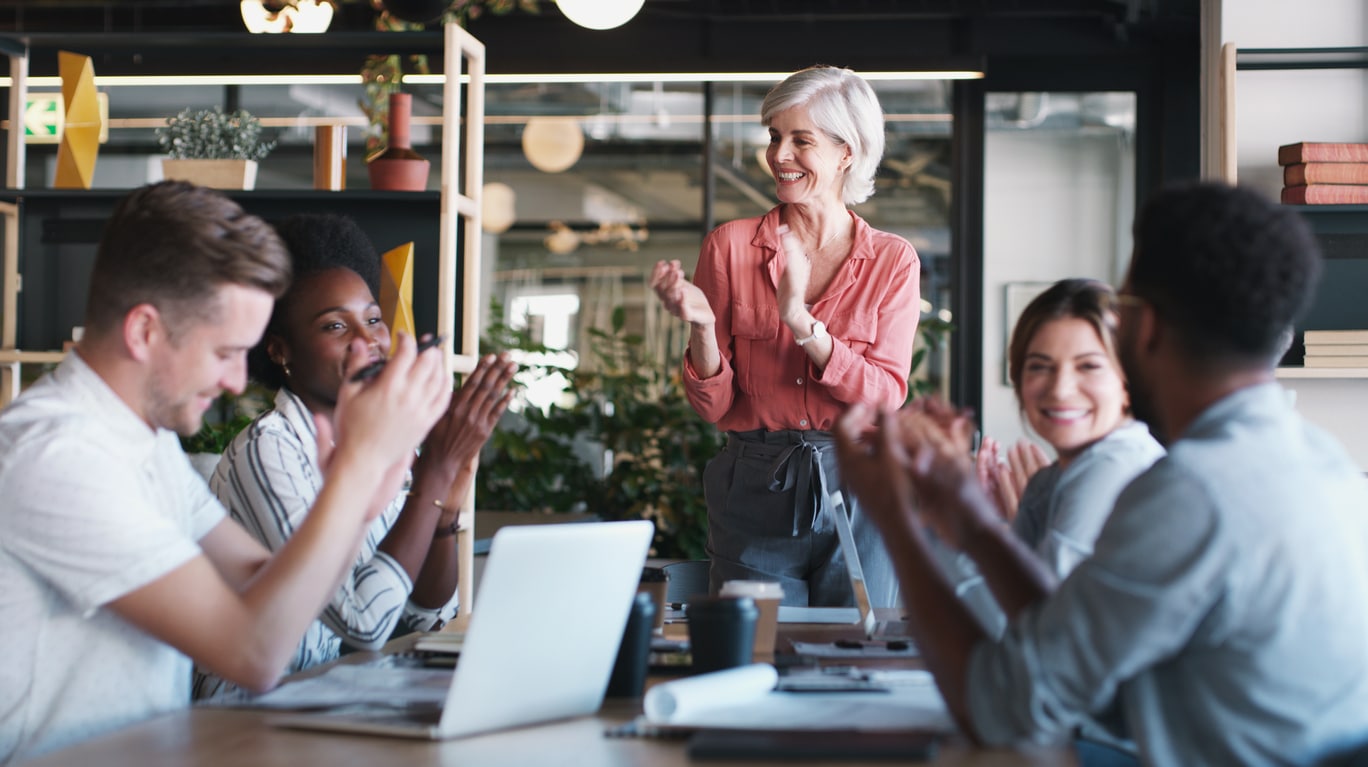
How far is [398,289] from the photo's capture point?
11.5ft

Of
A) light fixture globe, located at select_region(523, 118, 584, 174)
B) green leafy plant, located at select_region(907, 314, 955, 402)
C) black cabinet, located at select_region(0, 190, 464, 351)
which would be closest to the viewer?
black cabinet, located at select_region(0, 190, 464, 351)

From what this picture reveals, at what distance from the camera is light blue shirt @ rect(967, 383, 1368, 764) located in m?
1.16

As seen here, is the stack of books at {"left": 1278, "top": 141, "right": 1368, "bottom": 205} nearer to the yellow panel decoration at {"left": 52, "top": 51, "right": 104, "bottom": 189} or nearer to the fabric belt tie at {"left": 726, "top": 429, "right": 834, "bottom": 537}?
the fabric belt tie at {"left": 726, "top": 429, "right": 834, "bottom": 537}

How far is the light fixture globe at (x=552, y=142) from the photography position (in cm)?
709

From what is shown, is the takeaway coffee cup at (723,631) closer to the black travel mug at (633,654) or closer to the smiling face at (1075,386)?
the black travel mug at (633,654)

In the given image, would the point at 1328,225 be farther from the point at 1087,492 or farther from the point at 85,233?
the point at 85,233

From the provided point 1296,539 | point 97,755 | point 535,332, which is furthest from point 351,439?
point 535,332

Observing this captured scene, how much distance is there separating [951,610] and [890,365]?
154cm

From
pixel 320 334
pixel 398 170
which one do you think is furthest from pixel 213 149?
pixel 320 334

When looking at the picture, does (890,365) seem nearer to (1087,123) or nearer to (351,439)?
(351,439)

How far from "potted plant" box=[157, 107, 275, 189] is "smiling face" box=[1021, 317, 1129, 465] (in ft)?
8.99

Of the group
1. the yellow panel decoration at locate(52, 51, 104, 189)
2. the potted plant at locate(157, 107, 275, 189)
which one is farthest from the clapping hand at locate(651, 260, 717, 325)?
the yellow panel decoration at locate(52, 51, 104, 189)

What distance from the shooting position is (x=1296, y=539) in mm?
1171

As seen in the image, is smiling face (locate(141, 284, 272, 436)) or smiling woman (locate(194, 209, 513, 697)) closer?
smiling face (locate(141, 284, 272, 436))
